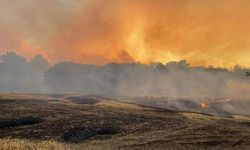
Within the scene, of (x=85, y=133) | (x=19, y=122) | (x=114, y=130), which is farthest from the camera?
(x=19, y=122)

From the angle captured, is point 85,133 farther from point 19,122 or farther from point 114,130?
point 19,122

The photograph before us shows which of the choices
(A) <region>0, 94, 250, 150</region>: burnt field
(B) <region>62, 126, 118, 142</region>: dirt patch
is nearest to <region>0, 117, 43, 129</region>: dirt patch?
(A) <region>0, 94, 250, 150</region>: burnt field

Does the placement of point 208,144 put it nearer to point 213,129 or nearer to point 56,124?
point 213,129

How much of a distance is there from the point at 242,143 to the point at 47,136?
35112 millimetres

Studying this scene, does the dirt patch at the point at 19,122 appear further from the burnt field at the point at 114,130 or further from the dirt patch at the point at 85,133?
the dirt patch at the point at 85,133

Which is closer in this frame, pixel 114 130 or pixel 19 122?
pixel 114 130

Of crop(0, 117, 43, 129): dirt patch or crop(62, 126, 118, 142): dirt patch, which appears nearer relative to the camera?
crop(62, 126, 118, 142): dirt patch

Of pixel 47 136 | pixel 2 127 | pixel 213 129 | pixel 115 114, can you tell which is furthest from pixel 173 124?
pixel 2 127

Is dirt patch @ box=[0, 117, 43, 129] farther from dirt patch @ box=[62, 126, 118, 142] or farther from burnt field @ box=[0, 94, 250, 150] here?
dirt patch @ box=[62, 126, 118, 142]

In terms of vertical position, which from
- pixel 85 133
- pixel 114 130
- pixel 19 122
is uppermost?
pixel 19 122

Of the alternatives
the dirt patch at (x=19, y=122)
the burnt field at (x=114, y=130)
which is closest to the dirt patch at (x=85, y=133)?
the burnt field at (x=114, y=130)

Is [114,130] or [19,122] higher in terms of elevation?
[19,122]

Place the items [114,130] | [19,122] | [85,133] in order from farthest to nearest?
[19,122]
[114,130]
[85,133]

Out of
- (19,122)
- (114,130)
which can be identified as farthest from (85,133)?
(19,122)
